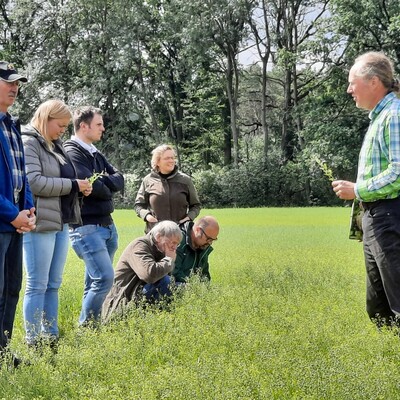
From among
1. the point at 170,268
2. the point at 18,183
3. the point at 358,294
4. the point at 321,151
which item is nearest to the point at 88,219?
the point at 170,268

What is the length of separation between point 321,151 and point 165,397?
35.7 m

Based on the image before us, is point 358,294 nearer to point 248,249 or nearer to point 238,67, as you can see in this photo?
point 248,249

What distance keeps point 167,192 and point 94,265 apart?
6.82 ft

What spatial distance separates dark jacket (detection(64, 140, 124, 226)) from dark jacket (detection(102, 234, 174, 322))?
0.46 metres

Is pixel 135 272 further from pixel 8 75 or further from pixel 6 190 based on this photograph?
pixel 8 75

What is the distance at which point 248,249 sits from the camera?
45.3 ft

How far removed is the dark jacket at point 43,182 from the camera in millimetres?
5863

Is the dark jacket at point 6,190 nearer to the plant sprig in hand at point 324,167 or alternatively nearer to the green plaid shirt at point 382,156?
the plant sprig in hand at point 324,167

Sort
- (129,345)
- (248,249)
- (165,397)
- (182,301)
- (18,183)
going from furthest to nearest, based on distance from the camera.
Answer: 1. (248,249)
2. (182,301)
3. (18,183)
4. (129,345)
5. (165,397)

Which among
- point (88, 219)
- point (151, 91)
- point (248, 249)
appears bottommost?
point (248, 249)

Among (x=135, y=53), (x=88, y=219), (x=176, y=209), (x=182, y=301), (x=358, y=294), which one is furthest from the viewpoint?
(x=135, y=53)

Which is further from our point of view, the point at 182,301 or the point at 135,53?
the point at 135,53

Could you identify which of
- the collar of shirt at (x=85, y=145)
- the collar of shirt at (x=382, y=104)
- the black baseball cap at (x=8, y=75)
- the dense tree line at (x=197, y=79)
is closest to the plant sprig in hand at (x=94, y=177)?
the collar of shirt at (x=85, y=145)

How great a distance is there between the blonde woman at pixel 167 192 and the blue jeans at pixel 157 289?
5.30ft
